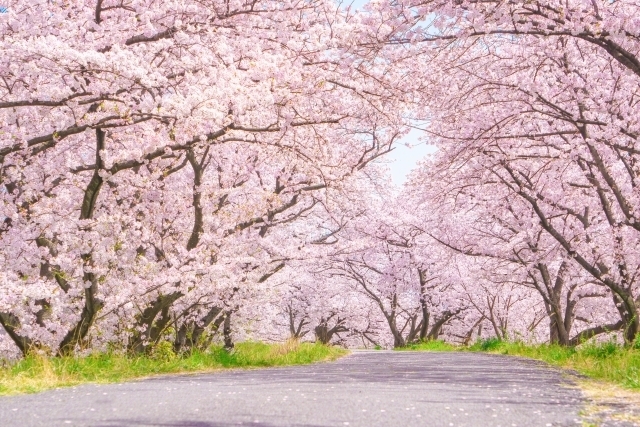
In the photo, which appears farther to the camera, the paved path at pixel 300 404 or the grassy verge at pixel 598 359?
the grassy verge at pixel 598 359

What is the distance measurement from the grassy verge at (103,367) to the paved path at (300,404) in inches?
30.9

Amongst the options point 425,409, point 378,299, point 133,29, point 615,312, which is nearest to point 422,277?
point 378,299

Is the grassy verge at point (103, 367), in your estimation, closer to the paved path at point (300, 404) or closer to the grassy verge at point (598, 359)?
the paved path at point (300, 404)

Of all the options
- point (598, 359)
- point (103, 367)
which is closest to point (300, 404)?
point (103, 367)

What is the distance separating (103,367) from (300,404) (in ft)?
16.8

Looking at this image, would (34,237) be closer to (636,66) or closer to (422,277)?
(636,66)

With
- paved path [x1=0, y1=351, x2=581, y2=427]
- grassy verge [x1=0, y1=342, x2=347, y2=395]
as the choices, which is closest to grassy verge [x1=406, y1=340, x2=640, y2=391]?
paved path [x1=0, y1=351, x2=581, y2=427]

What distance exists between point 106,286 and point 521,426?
9098 mm

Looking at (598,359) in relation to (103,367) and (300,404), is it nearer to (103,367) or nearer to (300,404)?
(300,404)

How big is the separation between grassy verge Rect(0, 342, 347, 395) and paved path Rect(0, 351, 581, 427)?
785 millimetres

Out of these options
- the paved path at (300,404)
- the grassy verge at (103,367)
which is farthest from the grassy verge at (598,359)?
the grassy verge at (103,367)

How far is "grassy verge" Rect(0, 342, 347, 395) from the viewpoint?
8367mm

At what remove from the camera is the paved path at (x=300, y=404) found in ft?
17.7

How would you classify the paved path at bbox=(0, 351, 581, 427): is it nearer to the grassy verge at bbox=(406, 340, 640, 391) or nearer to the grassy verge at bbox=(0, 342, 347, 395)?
the grassy verge at bbox=(0, 342, 347, 395)
